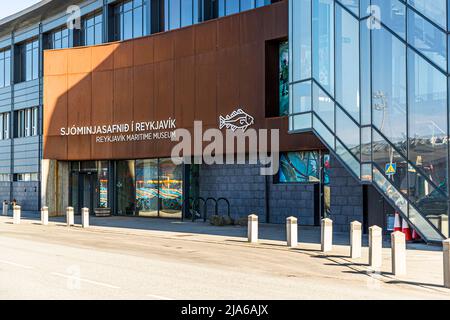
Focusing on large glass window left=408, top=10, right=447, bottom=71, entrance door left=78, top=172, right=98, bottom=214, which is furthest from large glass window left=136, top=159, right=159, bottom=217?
large glass window left=408, top=10, right=447, bottom=71

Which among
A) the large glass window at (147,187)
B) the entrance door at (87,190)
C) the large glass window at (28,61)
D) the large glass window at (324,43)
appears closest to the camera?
the large glass window at (324,43)

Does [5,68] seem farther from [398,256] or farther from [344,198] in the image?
[398,256]

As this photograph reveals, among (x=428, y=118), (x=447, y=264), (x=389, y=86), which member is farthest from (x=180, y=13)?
(x=447, y=264)

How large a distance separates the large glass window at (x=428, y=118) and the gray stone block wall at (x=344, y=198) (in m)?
5.51

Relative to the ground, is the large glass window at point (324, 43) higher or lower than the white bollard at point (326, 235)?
higher

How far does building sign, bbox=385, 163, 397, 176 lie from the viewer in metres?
19.2

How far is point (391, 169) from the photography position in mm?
19328

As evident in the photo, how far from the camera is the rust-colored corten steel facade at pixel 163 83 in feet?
92.4

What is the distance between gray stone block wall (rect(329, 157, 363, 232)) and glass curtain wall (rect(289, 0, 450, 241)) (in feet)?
9.57

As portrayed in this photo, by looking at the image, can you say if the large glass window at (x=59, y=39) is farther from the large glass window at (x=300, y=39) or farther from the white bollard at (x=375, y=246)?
the white bollard at (x=375, y=246)

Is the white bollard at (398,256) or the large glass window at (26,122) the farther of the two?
the large glass window at (26,122)

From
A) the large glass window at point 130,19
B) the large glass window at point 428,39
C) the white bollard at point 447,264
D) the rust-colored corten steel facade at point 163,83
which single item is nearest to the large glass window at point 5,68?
the rust-colored corten steel facade at point 163,83
